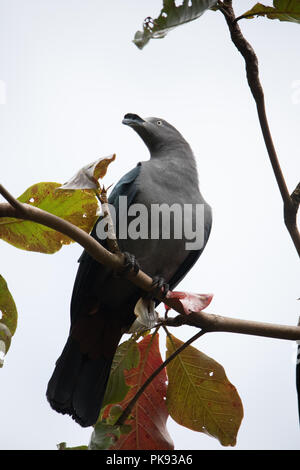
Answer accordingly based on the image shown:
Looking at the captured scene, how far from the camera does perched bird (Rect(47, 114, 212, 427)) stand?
3465 millimetres

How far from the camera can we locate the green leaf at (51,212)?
254cm

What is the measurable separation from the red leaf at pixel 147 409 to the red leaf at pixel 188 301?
57 cm

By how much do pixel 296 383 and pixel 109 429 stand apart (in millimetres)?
882

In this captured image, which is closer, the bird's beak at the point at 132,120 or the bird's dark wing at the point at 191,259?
the bird's dark wing at the point at 191,259

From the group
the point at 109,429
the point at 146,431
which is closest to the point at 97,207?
the point at 109,429

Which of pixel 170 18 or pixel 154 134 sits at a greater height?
pixel 154 134

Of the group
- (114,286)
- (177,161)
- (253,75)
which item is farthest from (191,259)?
(253,75)

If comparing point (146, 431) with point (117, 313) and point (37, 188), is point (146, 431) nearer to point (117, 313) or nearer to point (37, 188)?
point (117, 313)

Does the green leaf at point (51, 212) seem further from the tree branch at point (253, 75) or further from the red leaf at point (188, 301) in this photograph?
the tree branch at point (253, 75)

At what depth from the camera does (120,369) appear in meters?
2.97

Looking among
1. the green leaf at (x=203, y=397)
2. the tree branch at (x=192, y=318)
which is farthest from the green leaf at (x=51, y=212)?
the green leaf at (x=203, y=397)

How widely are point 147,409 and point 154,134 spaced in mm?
2187

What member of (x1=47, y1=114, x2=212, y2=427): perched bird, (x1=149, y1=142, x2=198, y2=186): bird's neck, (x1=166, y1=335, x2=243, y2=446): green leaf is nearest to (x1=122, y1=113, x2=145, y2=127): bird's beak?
(x1=149, y1=142, x2=198, y2=186): bird's neck

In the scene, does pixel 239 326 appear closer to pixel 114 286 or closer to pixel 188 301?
pixel 188 301
